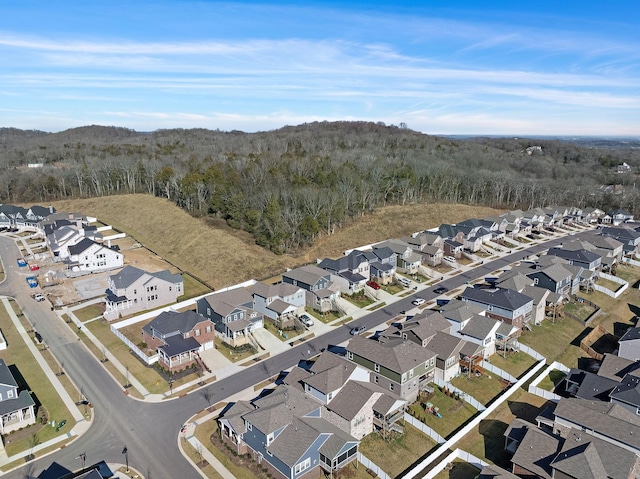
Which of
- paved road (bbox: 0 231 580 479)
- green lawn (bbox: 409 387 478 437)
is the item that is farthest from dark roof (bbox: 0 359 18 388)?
green lawn (bbox: 409 387 478 437)

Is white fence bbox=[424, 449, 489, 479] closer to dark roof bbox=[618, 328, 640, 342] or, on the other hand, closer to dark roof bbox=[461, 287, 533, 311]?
dark roof bbox=[461, 287, 533, 311]

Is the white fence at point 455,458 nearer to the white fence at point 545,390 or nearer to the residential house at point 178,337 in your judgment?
the white fence at point 545,390

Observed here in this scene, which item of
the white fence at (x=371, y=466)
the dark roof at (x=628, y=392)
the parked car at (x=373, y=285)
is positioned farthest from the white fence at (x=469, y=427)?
the parked car at (x=373, y=285)

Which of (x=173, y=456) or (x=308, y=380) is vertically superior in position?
(x=308, y=380)

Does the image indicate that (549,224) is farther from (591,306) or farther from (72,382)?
(72,382)

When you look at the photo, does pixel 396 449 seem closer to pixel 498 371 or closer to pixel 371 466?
pixel 371 466

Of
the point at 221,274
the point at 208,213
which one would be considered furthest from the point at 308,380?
the point at 208,213
